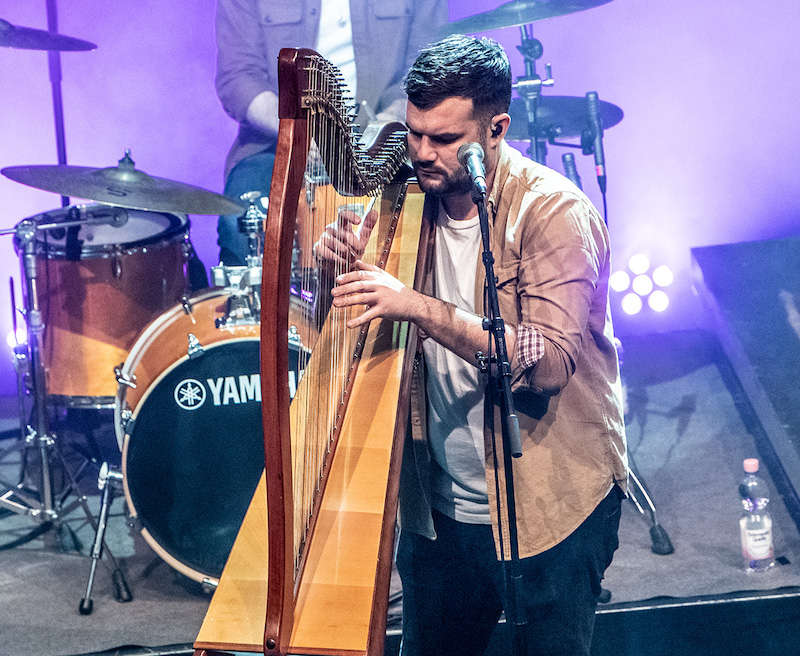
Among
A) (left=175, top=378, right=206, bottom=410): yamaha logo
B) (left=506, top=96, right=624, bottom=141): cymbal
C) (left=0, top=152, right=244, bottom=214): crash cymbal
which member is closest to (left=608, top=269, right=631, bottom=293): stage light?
(left=506, top=96, right=624, bottom=141): cymbal

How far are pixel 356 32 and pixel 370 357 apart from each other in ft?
9.79

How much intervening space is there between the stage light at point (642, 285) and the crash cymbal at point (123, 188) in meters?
2.94

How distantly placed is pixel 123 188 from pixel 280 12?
1484 millimetres

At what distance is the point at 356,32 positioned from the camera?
15.2 ft

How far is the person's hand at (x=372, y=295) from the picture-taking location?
5.68ft

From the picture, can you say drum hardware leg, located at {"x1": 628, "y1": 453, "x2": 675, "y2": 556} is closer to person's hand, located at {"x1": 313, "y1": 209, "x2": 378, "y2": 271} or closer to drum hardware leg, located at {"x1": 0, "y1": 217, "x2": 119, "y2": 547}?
person's hand, located at {"x1": 313, "y1": 209, "x2": 378, "y2": 271}

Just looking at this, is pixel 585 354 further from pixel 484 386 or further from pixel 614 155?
pixel 614 155

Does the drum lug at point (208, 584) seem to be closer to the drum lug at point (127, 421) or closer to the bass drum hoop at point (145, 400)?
the bass drum hoop at point (145, 400)

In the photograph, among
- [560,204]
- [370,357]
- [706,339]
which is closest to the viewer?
[560,204]

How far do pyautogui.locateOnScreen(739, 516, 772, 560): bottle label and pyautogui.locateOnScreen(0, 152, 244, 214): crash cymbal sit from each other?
2282 millimetres

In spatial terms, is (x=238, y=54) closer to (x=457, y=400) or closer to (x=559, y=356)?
(x=457, y=400)

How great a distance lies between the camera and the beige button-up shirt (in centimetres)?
185

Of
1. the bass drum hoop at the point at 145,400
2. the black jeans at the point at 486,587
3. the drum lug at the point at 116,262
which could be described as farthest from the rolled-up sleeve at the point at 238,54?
the black jeans at the point at 486,587

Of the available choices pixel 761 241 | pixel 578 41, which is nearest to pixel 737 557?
pixel 761 241
